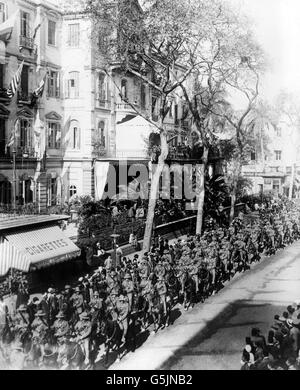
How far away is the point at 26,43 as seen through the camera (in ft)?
95.7

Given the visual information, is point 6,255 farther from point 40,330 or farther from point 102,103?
point 102,103

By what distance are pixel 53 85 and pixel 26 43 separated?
12.8 feet

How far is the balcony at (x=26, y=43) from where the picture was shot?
2884 cm

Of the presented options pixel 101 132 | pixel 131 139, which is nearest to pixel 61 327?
pixel 101 132

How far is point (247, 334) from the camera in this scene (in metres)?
13.8

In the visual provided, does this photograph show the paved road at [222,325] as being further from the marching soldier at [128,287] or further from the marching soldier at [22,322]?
the marching soldier at [22,322]

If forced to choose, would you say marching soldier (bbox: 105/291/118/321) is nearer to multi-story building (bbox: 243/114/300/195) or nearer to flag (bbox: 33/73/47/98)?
flag (bbox: 33/73/47/98)

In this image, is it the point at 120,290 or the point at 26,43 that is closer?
the point at 120,290

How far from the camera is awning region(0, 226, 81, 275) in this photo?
53.0 feet

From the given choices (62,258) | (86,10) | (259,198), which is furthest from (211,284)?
(259,198)

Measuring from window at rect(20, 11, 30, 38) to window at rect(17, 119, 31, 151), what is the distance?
17.8 ft

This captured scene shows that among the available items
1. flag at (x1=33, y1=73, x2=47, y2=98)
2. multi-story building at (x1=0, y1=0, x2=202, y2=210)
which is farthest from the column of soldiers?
flag at (x1=33, y1=73, x2=47, y2=98)

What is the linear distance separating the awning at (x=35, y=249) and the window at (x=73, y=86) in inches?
660
